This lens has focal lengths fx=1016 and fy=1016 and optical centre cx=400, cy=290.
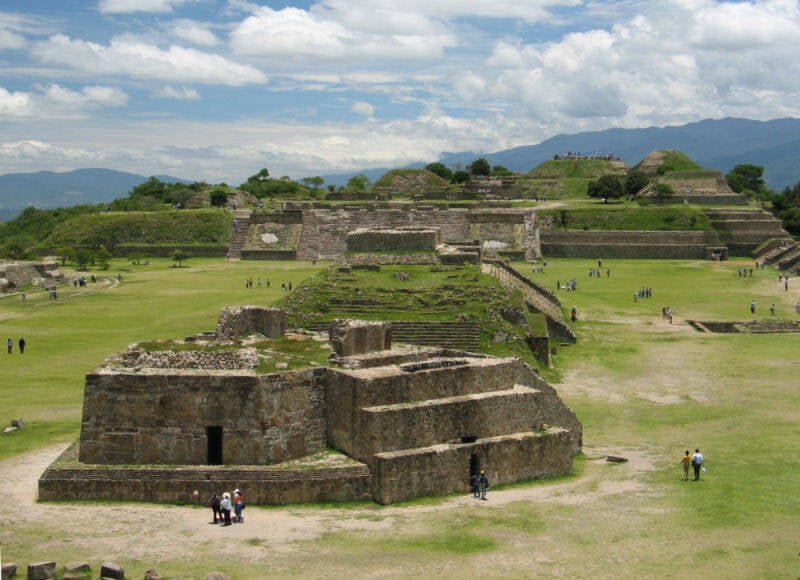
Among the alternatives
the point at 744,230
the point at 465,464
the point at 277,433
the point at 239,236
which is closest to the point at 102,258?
the point at 239,236

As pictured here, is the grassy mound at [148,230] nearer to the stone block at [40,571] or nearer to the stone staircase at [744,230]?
the stone staircase at [744,230]

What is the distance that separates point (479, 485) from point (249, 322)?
284 inches

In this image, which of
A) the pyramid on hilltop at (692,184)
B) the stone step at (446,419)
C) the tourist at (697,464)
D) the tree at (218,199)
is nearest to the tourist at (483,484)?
the stone step at (446,419)

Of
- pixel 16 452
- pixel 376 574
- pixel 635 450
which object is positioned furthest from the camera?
pixel 635 450

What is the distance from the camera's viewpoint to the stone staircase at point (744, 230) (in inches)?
3012

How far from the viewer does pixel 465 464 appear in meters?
19.5

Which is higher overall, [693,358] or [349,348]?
[349,348]

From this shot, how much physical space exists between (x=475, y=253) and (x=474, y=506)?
27.2 meters

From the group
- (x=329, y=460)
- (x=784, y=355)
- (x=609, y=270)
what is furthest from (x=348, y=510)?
(x=609, y=270)

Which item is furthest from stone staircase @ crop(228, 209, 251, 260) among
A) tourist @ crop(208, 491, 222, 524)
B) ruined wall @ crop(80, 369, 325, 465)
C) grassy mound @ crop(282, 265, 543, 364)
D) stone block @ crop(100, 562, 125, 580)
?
stone block @ crop(100, 562, 125, 580)

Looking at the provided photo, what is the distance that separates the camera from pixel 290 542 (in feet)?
53.1

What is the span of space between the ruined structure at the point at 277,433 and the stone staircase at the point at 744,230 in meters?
60.9

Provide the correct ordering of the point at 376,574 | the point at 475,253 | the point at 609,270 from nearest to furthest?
the point at 376,574 < the point at 475,253 < the point at 609,270

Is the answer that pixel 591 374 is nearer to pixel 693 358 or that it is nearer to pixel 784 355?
pixel 693 358
